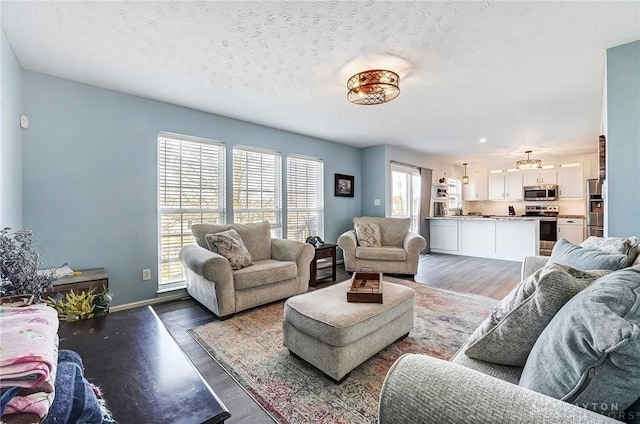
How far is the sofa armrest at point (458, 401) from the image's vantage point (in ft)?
2.06

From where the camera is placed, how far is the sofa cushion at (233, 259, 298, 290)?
2746 millimetres

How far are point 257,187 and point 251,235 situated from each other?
884 mm

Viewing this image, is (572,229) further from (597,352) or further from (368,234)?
→ (597,352)

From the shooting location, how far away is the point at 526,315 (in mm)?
999

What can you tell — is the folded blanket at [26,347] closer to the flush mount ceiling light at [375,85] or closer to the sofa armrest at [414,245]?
the flush mount ceiling light at [375,85]

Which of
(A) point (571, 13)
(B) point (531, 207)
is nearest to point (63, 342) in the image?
(A) point (571, 13)

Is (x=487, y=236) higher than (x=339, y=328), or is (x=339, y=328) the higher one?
(x=487, y=236)

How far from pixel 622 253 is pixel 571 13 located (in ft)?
4.92

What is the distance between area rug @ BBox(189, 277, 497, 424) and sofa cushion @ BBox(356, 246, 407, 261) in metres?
1.11

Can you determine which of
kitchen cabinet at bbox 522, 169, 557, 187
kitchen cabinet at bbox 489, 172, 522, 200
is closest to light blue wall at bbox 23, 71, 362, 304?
kitchen cabinet at bbox 489, 172, 522, 200

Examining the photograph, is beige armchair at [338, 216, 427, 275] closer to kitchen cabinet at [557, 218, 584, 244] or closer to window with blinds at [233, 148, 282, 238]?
window with blinds at [233, 148, 282, 238]

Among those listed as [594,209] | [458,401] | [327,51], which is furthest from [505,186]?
[458,401]

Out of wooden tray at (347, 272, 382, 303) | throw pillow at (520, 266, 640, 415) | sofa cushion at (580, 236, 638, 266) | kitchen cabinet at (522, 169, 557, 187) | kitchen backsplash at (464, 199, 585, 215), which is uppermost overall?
kitchen cabinet at (522, 169, 557, 187)

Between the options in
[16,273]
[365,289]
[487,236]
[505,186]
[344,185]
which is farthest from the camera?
[505,186]
